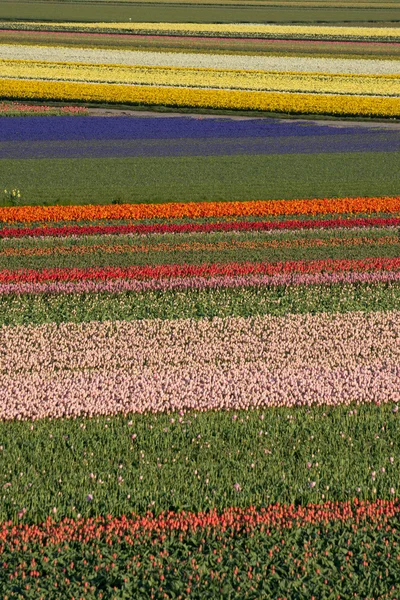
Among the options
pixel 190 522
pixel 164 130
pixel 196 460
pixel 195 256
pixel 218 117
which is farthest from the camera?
pixel 218 117

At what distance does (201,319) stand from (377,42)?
80.1 meters

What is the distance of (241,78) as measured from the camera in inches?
2724

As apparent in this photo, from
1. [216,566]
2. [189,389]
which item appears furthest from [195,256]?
[216,566]

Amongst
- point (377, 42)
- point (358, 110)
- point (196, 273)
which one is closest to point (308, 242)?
point (196, 273)

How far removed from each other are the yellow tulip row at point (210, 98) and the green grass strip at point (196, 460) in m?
43.0

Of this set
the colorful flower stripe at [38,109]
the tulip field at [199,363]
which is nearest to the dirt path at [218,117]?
the colorful flower stripe at [38,109]

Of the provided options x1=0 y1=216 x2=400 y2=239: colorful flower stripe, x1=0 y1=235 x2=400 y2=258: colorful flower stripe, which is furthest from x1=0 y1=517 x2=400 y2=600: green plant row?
x1=0 y1=216 x2=400 y2=239: colorful flower stripe

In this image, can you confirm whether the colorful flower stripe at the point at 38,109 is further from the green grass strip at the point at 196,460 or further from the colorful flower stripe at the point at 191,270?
the green grass strip at the point at 196,460

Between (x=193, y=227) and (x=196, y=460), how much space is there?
1674 centimetres

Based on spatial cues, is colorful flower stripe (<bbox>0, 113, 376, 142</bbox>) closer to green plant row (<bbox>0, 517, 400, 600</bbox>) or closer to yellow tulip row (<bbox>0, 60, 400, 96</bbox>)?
yellow tulip row (<bbox>0, 60, 400, 96</bbox>)

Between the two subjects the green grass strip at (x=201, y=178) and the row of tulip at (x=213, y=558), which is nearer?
the row of tulip at (x=213, y=558)

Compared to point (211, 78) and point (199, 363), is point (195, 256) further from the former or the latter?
point (211, 78)

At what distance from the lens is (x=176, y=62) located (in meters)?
78.9

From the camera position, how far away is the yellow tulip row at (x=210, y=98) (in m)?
55.6
